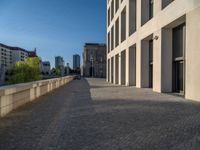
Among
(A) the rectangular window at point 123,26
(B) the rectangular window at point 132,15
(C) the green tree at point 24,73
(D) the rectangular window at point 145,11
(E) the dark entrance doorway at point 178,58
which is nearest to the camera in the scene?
(E) the dark entrance doorway at point 178,58

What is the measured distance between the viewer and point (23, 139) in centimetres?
645

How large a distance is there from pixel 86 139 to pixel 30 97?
29.2ft

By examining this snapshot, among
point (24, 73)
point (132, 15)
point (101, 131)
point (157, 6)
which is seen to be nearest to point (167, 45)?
point (157, 6)

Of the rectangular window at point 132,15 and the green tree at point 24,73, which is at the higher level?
the rectangular window at point 132,15

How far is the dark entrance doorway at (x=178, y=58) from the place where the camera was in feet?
62.9

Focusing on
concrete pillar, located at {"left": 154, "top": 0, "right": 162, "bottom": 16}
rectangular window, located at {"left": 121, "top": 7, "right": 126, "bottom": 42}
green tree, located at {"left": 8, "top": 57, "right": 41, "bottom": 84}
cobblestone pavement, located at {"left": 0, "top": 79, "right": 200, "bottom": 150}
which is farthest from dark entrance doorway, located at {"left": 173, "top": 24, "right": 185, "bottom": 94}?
green tree, located at {"left": 8, "top": 57, "right": 41, "bottom": 84}

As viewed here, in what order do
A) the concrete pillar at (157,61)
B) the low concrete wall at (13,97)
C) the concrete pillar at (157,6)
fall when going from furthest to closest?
the concrete pillar at (157,61), the concrete pillar at (157,6), the low concrete wall at (13,97)

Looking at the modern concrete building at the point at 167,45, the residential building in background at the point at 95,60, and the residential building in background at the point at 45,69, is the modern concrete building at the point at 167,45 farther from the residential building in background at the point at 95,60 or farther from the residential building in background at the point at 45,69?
the residential building in background at the point at 45,69

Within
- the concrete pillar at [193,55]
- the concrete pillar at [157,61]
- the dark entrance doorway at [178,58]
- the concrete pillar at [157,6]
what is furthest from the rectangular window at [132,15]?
the concrete pillar at [193,55]

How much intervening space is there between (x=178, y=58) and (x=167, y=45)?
136cm

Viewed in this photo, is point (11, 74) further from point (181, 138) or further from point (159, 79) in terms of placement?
point (181, 138)

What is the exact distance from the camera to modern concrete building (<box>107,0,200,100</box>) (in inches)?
593

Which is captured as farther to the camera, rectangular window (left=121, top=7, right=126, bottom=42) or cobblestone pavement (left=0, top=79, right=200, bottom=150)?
rectangular window (left=121, top=7, right=126, bottom=42)

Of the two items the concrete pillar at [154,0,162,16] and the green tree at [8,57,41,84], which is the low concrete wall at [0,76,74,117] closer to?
the concrete pillar at [154,0,162,16]
